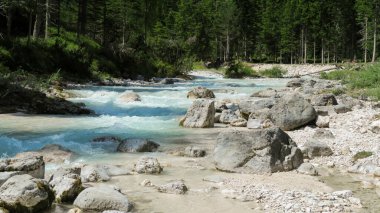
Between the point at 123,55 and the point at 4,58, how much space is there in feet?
51.6

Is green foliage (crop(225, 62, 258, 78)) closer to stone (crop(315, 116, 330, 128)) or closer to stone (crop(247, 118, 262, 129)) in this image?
stone (crop(247, 118, 262, 129))

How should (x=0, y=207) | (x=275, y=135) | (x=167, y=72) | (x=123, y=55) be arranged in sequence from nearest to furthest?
(x=0, y=207) < (x=275, y=135) < (x=123, y=55) < (x=167, y=72)

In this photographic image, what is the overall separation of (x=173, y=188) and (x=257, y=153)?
248 cm

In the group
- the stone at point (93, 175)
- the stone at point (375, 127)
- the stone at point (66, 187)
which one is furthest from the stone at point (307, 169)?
the stone at point (66, 187)

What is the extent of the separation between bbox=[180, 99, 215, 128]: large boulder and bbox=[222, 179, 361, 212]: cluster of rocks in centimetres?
810

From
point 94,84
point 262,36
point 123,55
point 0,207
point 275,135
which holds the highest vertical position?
point 262,36

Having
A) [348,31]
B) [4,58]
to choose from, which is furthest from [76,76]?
[348,31]

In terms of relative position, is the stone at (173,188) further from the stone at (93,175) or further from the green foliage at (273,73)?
the green foliage at (273,73)

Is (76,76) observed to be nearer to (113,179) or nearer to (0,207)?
(113,179)

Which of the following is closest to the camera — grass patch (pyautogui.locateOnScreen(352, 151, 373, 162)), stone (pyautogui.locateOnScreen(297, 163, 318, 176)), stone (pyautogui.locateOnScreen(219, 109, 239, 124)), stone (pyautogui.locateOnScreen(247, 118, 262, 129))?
stone (pyautogui.locateOnScreen(297, 163, 318, 176))

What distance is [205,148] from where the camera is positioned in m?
12.8

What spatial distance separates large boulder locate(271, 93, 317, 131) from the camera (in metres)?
16.0

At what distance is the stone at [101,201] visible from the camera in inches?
290

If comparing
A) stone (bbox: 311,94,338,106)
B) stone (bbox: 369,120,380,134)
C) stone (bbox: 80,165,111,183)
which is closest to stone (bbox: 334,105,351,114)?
stone (bbox: 311,94,338,106)
